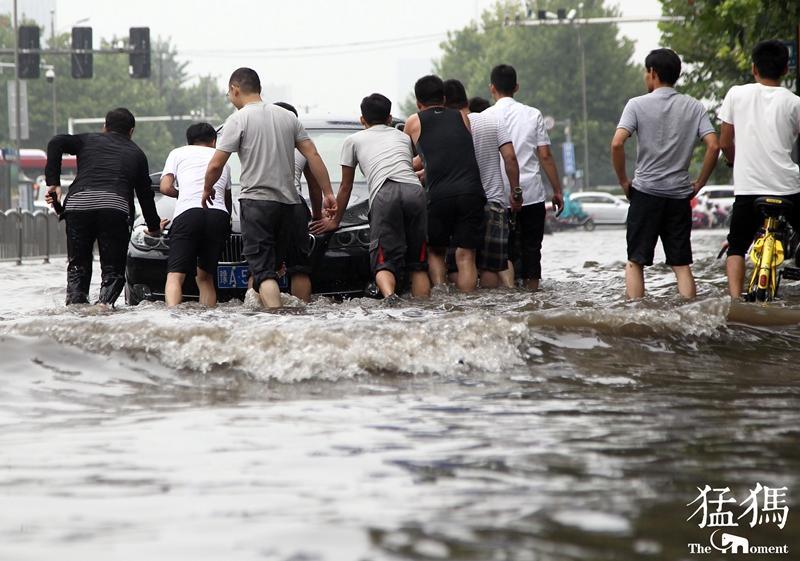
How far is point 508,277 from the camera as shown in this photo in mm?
11352

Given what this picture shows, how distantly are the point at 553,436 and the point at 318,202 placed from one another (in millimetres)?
5705

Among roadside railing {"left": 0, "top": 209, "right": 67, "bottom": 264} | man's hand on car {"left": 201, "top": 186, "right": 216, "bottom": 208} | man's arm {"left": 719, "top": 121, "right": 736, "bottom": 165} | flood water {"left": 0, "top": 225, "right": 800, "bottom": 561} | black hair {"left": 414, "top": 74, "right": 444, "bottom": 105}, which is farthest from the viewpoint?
roadside railing {"left": 0, "top": 209, "right": 67, "bottom": 264}

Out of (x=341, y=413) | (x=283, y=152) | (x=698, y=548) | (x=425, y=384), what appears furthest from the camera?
(x=283, y=152)

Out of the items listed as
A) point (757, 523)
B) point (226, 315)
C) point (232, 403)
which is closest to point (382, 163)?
point (226, 315)

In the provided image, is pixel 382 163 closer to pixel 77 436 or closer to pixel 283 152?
pixel 283 152

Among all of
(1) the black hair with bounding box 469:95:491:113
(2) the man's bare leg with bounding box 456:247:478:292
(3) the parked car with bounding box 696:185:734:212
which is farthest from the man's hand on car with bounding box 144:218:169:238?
(3) the parked car with bounding box 696:185:734:212

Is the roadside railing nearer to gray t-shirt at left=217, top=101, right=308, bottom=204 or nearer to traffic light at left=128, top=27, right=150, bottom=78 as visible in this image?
traffic light at left=128, top=27, right=150, bottom=78

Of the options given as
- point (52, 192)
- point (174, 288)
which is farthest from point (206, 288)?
point (52, 192)

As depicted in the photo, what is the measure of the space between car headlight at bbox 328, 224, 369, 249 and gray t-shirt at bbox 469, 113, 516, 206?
1018 millimetres

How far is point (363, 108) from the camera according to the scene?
10.3 m

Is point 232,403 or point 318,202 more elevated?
point 318,202

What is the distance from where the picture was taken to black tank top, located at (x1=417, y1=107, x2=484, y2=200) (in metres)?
10.4

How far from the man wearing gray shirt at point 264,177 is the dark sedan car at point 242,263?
0.64 meters

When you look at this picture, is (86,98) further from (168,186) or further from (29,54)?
(168,186)
